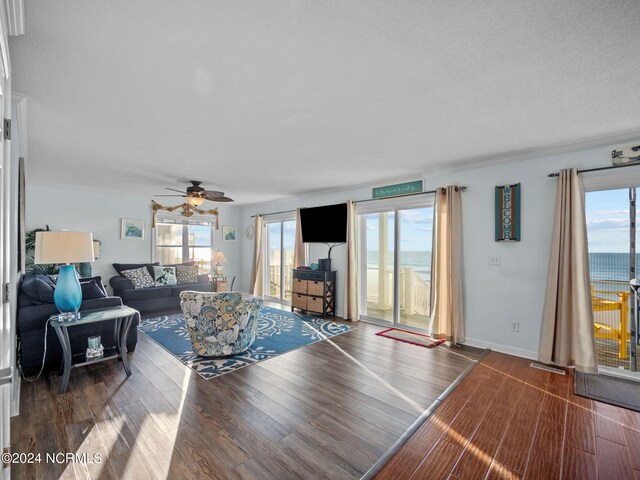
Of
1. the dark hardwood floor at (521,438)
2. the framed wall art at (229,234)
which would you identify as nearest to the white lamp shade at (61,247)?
the dark hardwood floor at (521,438)

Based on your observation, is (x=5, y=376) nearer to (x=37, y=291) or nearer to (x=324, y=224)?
(x=37, y=291)

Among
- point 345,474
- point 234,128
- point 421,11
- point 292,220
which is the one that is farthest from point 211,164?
point 345,474

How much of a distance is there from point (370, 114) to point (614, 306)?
3360mm

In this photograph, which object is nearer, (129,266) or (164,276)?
(129,266)

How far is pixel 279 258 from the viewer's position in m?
7.38

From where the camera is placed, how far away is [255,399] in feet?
8.51

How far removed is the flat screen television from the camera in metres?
5.56

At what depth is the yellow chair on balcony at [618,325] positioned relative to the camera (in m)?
3.18

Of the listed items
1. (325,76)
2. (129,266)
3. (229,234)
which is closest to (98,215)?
(129,266)

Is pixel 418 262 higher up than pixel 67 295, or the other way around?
pixel 418 262

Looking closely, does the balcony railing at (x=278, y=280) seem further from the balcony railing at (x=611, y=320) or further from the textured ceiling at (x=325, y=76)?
the balcony railing at (x=611, y=320)

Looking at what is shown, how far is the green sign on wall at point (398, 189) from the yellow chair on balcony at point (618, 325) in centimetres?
244

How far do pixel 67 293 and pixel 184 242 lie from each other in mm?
4605

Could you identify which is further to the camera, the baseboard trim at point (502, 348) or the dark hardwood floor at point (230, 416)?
the baseboard trim at point (502, 348)
